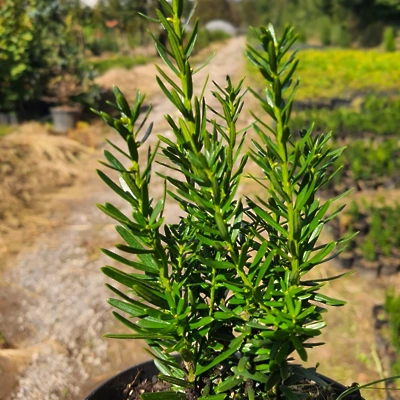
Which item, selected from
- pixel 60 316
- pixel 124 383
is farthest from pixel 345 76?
pixel 124 383

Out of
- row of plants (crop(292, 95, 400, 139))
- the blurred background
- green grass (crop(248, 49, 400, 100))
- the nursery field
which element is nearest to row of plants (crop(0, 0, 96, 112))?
the blurred background

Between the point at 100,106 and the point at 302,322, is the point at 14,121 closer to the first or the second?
the point at 100,106

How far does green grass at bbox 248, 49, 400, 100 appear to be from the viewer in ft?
34.6

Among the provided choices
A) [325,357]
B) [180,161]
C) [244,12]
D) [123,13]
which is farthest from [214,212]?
[244,12]

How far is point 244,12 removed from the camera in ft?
182

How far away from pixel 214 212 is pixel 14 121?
8.55m

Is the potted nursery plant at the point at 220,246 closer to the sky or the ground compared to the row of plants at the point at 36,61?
closer to the ground

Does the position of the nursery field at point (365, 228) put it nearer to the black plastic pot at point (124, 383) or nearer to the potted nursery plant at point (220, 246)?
the potted nursery plant at point (220, 246)

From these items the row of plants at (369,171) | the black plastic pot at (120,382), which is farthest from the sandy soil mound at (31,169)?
the black plastic pot at (120,382)

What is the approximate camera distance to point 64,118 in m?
8.18

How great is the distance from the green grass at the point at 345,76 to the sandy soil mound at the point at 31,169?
5776 mm

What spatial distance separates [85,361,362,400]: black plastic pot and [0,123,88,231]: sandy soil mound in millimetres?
3496

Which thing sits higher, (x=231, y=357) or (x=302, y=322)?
(x=302, y=322)

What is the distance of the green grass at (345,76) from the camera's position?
34.6 feet
